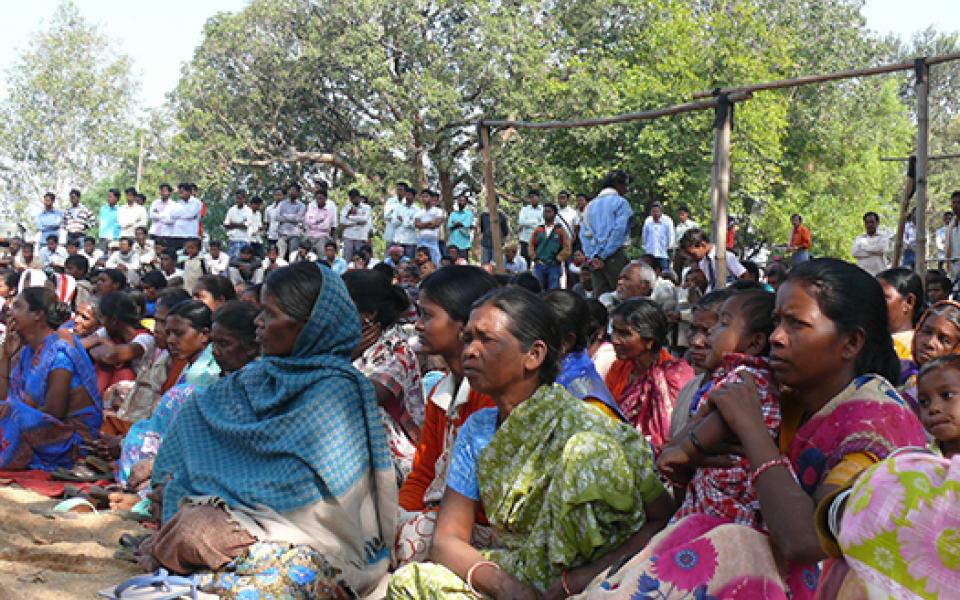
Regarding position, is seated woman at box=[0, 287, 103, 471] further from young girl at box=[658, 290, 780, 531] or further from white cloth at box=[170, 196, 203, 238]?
white cloth at box=[170, 196, 203, 238]

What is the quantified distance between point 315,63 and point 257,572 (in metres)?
24.5

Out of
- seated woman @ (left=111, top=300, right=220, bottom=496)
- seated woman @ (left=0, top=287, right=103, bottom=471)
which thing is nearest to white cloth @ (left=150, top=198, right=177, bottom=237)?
seated woman @ (left=0, top=287, right=103, bottom=471)

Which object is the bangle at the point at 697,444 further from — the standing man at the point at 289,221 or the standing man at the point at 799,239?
the standing man at the point at 289,221

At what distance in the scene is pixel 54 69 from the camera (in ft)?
127

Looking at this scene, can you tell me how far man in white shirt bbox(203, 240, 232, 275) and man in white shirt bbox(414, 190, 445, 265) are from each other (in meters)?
3.22

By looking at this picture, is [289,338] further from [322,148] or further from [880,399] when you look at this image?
[322,148]

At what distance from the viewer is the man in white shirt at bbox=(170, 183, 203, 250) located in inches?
672

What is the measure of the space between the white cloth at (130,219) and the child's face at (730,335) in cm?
1708

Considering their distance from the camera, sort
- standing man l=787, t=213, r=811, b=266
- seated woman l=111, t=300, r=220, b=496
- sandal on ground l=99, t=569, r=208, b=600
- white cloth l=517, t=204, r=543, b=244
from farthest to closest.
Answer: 1. standing man l=787, t=213, r=811, b=266
2. white cloth l=517, t=204, r=543, b=244
3. seated woman l=111, t=300, r=220, b=496
4. sandal on ground l=99, t=569, r=208, b=600

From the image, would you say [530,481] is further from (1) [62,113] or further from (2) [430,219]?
(1) [62,113]

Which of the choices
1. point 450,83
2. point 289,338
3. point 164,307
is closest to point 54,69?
point 450,83

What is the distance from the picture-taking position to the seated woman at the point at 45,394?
572 centimetres

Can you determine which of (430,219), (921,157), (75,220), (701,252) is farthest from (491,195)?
(75,220)

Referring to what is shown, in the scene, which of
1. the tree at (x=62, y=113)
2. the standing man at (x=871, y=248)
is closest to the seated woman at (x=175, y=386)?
the standing man at (x=871, y=248)
